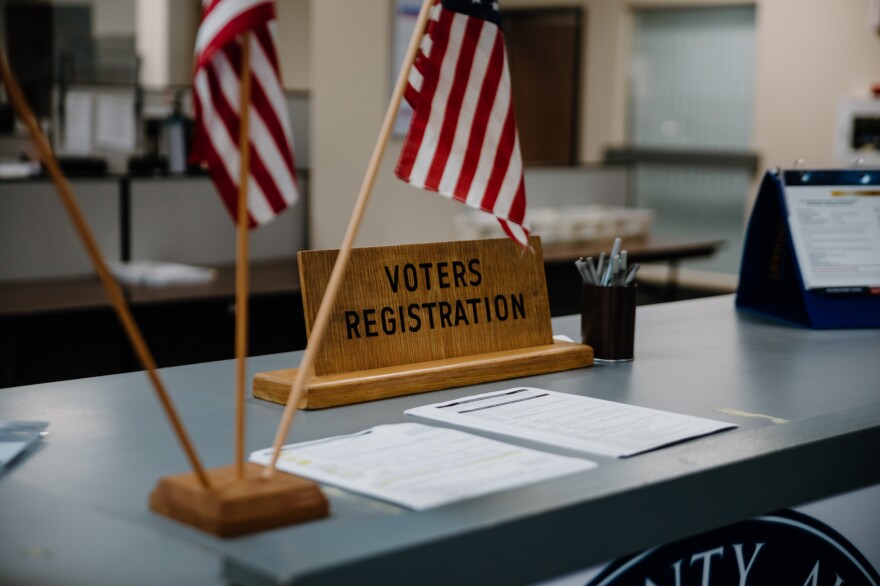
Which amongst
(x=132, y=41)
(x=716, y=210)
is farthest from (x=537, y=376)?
(x=132, y=41)

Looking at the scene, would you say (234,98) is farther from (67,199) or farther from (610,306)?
(610,306)

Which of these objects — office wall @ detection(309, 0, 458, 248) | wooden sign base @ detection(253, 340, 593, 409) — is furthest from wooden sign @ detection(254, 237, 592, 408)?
office wall @ detection(309, 0, 458, 248)

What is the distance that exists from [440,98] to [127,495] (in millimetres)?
599

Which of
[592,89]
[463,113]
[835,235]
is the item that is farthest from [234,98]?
[592,89]

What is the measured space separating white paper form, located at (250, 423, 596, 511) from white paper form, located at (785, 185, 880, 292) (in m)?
1.09

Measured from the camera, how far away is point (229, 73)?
0.97 metres

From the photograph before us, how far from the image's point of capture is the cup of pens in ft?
5.52

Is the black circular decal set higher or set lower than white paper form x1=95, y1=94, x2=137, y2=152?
lower

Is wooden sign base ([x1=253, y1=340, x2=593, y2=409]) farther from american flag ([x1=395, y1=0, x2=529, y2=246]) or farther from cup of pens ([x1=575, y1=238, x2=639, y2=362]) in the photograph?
american flag ([x1=395, y1=0, x2=529, y2=246])

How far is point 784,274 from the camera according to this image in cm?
220

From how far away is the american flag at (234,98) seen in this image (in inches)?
36.9

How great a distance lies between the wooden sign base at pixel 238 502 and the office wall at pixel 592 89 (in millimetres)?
3608

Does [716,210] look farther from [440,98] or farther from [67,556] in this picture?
[67,556]

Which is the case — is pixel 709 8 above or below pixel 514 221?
above
